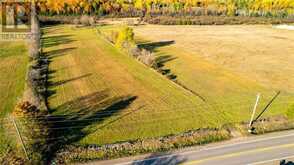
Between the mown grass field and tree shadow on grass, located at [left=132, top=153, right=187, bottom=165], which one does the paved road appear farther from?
the mown grass field

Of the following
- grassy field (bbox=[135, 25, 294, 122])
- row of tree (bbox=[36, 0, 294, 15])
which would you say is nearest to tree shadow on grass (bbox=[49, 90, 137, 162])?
grassy field (bbox=[135, 25, 294, 122])

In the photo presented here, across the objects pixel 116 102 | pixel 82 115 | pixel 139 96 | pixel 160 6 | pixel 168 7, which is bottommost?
pixel 82 115

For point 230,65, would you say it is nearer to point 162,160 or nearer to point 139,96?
point 139,96

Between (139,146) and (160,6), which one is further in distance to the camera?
(160,6)

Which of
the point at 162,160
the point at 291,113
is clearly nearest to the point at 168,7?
the point at 291,113

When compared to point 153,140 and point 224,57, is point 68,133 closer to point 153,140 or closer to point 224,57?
point 153,140
